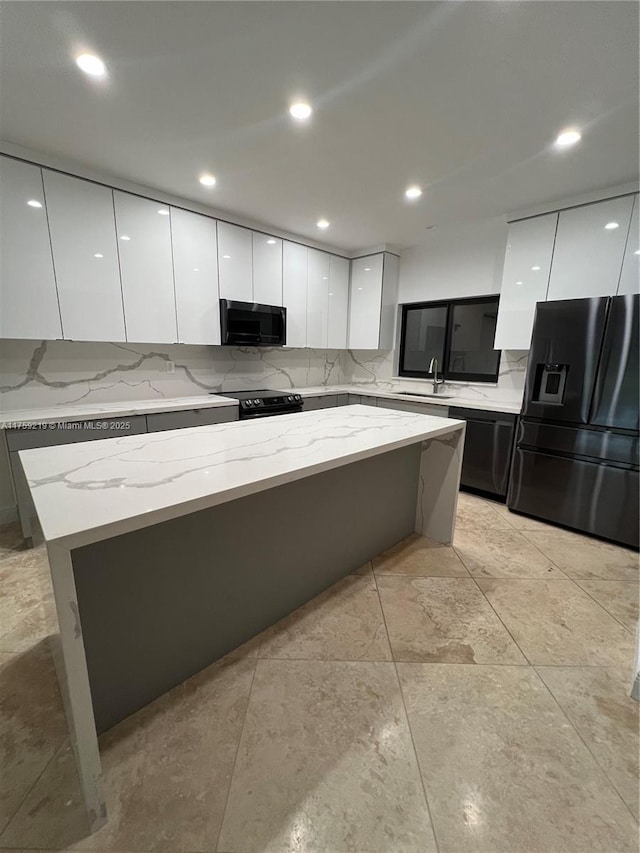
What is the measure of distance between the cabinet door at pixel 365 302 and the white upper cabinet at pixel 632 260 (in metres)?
2.26

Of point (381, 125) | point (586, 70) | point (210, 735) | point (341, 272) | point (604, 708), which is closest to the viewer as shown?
point (210, 735)

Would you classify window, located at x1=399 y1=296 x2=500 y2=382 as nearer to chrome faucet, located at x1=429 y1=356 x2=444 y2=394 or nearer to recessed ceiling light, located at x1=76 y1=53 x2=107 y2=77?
chrome faucet, located at x1=429 y1=356 x2=444 y2=394

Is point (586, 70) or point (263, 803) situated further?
point (586, 70)

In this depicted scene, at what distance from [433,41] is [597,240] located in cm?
211

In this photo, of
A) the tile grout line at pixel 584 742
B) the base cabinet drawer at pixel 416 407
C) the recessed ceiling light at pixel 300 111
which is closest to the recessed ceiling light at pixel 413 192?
the recessed ceiling light at pixel 300 111

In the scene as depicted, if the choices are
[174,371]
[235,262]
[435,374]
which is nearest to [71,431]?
[174,371]

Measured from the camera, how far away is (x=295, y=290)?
392 cm

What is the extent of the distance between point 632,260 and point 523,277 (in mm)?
737

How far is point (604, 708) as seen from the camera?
135 centimetres

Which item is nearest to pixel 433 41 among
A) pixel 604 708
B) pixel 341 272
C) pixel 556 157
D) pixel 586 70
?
pixel 586 70

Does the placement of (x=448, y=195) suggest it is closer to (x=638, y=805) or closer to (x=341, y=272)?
(x=341, y=272)

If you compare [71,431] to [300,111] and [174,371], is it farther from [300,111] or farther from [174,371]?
[300,111]

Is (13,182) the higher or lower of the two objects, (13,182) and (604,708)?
the higher

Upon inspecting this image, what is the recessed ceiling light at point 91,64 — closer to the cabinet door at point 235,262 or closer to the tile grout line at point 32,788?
the cabinet door at point 235,262
